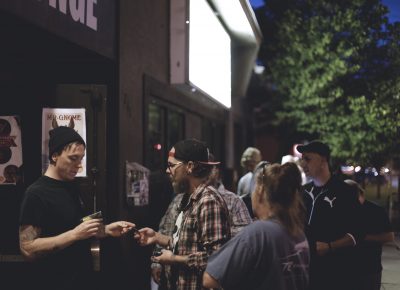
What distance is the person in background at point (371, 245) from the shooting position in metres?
4.90

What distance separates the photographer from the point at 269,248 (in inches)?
115

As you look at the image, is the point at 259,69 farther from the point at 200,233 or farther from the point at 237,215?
the point at 200,233

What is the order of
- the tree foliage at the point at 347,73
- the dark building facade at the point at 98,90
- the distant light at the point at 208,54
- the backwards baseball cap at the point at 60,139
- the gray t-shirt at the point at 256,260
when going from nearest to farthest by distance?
the gray t-shirt at the point at 256,260 → the backwards baseball cap at the point at 60,139 → the dark building facade at the point at 98,90 → the distant light at the point at 208,54 → the tree foliage at the point at 347,73

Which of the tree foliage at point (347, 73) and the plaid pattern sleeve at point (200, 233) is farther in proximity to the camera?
the tree foliage at point (347, 73)

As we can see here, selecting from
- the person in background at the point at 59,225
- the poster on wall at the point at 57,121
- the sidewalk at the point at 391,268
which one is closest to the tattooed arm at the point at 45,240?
the person in background at the point at 59,225

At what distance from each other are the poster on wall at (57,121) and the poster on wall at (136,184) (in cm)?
120

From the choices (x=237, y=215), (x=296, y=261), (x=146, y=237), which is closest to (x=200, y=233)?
(x=146, y=237)

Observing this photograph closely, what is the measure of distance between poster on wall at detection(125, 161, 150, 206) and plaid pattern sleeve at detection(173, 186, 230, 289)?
319 cm

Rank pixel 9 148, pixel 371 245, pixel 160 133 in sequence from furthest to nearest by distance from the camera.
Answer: pixel 160 133
pixel 9 148
pixel 371 245

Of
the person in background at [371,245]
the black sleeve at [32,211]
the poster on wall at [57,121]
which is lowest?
the person in background at [371,245]

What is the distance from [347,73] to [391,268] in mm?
7780

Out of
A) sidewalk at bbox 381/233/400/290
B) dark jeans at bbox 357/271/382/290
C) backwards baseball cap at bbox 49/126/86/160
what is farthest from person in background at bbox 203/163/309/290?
sidewalk at bbox 381/233/400/290

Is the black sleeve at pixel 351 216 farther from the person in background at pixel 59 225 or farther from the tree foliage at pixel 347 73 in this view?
the tree foliage at pixel 347 73

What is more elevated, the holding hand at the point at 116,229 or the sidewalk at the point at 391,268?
the holding hand at the point at 116,229
